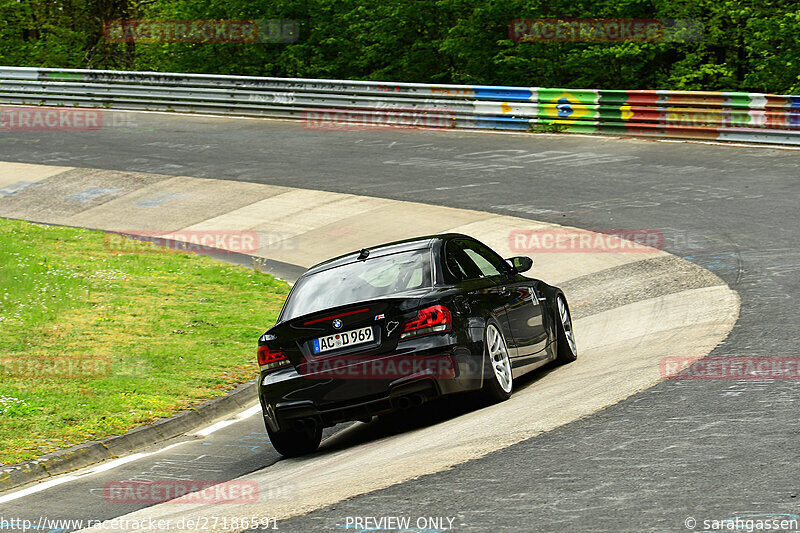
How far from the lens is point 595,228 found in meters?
16.9

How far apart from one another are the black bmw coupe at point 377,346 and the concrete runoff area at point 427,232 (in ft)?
0.97

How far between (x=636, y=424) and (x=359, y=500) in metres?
2.00

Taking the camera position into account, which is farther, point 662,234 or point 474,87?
point 474,87

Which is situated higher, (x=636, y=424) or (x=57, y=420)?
(x=636, y=424)

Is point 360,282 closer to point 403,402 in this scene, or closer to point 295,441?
point 403,402

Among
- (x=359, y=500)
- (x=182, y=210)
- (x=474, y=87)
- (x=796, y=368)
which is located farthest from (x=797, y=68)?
(x=359, y=500)

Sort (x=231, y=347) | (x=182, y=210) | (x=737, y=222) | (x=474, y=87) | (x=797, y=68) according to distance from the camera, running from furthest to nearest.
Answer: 1. (x=474, y=87)
2. (x=797, y=68)
3. (x=182, y=210)
4. (x=737, y=222)
5. (x=231, y=347)

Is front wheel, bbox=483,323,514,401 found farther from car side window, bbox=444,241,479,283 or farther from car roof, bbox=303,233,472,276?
car roof, bbox=303,233,472,276

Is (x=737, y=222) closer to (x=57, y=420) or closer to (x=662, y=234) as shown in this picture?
(x=662, y=234)

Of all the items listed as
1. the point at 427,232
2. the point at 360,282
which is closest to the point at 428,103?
the point at 427,232

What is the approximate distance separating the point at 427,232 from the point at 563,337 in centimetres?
762

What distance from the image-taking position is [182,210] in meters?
21.7

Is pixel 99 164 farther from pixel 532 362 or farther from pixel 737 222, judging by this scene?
pixel 532 362

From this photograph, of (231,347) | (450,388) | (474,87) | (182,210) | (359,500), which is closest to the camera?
(359,500)
